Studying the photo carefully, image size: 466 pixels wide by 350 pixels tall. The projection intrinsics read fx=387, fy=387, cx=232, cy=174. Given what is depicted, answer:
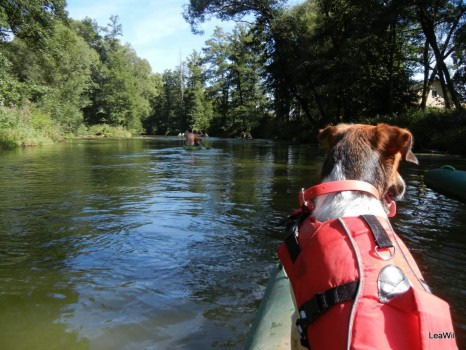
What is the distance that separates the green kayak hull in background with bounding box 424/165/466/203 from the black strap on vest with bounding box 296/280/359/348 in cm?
649

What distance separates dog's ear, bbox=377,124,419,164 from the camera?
2.15m

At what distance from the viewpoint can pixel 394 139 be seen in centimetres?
219

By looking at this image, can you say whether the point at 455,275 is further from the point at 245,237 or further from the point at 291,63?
the point at 291,63

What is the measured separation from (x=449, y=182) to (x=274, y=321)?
6263mm

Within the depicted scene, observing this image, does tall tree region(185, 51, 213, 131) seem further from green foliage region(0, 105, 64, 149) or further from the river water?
the river water

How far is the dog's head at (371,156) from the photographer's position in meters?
2.17

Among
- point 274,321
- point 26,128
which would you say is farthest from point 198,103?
point 274,321

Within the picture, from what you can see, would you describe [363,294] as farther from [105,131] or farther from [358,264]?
[105,131]

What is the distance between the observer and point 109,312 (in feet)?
11.9

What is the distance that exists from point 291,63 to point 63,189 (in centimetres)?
2530

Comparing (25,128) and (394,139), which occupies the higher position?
(25,128)

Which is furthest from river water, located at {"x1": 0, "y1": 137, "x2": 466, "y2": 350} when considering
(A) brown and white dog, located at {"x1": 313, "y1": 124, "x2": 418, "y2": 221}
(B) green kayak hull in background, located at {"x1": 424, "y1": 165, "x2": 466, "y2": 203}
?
(A) brown and white dog, located at {"x1": 313, "y1": 124, "x2": 418, "y2": 221}

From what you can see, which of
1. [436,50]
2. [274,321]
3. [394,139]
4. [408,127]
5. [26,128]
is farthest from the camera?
[26,128]

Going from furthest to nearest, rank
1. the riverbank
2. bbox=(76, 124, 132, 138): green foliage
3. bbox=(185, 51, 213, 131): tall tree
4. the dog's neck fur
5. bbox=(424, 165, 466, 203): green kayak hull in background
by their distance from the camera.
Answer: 1. bbox=(185, 51, 213, 131): tall tree
2. bbox=(76, 124, 132, 138): green foliage
3. the riverbank
4. bbox=(424, 165, 466, 203): green kayak hull in background
5. the dog's neck fur
